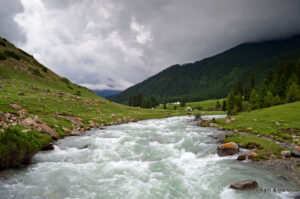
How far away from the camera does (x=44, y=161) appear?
514 inches

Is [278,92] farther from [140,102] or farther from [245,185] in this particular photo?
[140,102]

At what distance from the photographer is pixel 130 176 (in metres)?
11.5

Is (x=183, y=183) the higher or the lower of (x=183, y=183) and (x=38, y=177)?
the lower

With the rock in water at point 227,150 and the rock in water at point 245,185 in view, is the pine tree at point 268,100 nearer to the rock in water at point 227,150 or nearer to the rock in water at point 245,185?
the rock in water at point 227,150

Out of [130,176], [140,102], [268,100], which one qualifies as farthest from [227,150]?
[140,102]

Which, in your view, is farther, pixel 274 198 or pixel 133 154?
pixel 133 154

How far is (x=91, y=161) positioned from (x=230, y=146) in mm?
14368

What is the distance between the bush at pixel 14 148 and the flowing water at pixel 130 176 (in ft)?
2.37

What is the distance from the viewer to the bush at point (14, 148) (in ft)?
34.2

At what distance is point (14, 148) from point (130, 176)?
27.4ft

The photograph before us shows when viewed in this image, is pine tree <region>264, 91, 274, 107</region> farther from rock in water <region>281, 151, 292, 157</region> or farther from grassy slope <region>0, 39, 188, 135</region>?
rock in water <region>281, 151, 292, 157</region>

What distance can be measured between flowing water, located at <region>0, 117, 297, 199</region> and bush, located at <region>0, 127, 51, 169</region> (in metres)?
0.72

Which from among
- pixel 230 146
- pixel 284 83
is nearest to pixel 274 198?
pixel 230 146

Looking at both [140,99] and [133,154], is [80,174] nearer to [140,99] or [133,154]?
[133,154]
